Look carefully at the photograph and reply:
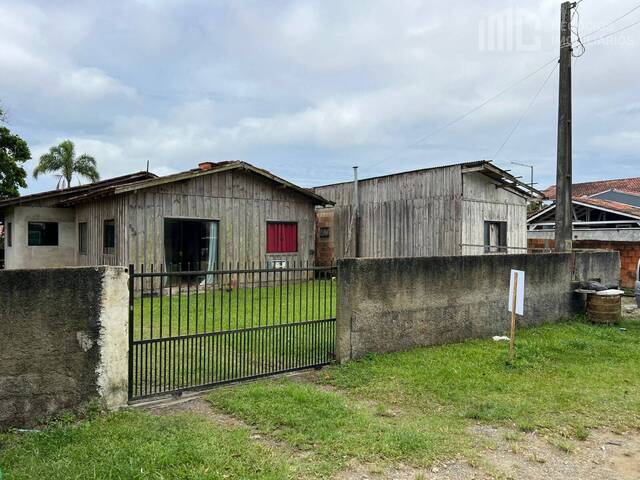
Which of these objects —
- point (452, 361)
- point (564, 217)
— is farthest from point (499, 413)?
point (564, 217)

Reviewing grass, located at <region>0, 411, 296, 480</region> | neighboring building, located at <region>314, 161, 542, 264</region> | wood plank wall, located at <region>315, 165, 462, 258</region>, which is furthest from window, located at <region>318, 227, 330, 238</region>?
grass, located at <region>0, 411, 296, 480</region>

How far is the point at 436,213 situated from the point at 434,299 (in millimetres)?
8052

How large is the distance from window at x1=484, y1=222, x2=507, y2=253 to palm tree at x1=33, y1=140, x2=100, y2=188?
2740cm

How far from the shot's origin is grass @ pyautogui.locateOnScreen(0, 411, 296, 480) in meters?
3.25

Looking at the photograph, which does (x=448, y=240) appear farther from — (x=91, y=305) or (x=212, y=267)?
(x=91, y=305)

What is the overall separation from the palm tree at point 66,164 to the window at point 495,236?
2740 cm

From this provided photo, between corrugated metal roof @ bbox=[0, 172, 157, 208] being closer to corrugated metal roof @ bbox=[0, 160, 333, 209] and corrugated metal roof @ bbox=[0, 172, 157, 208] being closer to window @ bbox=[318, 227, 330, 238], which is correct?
corrugated metal roof @ bbox=[0, 160, 333, 209]

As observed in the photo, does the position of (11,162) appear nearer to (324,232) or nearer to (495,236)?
(324,232)

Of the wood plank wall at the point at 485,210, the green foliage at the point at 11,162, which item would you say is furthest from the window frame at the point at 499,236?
the green foliage at the point at 11,162

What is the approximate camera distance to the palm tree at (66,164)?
100ft

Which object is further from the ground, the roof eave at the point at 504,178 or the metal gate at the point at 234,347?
the roof eave at the point at 504,178

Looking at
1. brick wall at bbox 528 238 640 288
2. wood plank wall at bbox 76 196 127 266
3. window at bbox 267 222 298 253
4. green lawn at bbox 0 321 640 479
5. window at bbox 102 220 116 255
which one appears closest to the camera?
green lawn at bbox 0 321 640 479

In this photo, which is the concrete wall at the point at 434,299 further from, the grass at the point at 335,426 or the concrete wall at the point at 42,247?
the concrete wall at the point at 42,247

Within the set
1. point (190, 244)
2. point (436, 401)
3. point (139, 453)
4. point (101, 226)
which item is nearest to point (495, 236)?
point (190, 244)
